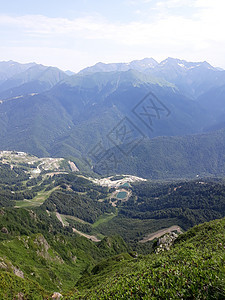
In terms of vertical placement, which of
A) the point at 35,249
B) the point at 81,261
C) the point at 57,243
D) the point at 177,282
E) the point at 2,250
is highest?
the point at 177,282

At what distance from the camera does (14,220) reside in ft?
359

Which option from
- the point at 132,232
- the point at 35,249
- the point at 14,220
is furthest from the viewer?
the point at 132,232

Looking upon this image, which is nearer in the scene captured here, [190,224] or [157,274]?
[157,274]

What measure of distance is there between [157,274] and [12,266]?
37719mm

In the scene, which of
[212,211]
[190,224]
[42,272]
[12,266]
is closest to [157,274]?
[12,266]

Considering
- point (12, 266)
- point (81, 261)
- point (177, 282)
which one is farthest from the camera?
point (81, 261)

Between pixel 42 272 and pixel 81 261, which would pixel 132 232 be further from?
pixel 42 272

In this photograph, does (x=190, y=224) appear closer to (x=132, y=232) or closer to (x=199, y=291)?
(x=132, y=232)

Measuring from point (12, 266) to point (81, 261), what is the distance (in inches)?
2101

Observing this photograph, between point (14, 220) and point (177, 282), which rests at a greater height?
point (177, 282)

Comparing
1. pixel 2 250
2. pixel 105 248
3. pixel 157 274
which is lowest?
pixel 105 248

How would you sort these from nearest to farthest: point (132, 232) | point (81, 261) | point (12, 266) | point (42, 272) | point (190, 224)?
point (12, 266) < point (42, 272) < point (81, 261) < point (190, 224) < point (132, 232)

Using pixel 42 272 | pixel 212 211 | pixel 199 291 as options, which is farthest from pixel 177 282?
pixel 212 211

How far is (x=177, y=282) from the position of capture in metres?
19.6
